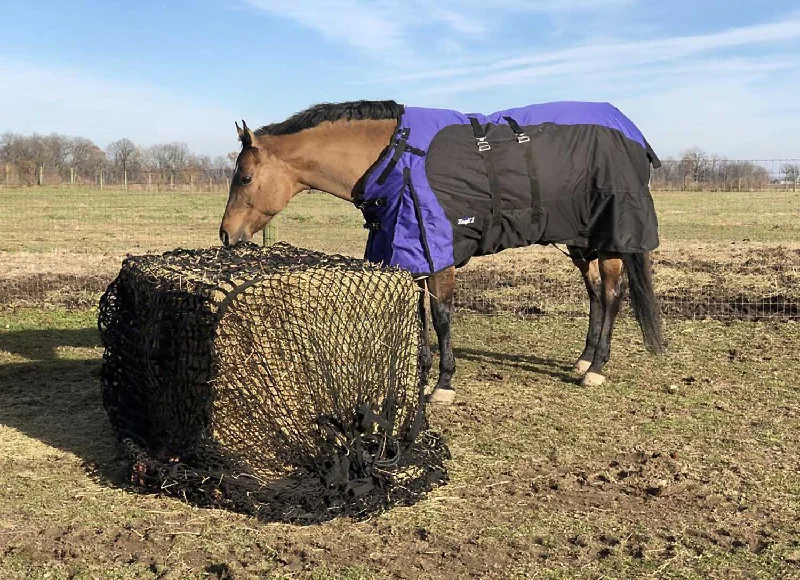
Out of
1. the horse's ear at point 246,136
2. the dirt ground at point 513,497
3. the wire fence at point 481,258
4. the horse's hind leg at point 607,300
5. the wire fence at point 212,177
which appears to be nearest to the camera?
the dirt ground at point 513,497

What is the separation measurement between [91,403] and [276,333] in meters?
2.35

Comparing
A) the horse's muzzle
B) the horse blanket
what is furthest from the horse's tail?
the horse's muzzle

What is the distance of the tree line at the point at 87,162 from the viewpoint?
1226 inches

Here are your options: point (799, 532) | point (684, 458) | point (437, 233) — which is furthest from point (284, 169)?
point (799, 532)

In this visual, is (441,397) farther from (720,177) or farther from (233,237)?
(720,177)

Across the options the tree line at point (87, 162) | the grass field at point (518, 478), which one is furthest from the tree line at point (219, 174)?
the grass field at point (518, 478)

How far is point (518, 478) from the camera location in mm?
3893

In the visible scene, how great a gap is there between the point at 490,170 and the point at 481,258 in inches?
316

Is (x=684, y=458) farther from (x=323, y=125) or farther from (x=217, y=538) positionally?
(x=323, y=125)

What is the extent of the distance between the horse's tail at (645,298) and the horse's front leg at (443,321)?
1.55 meters

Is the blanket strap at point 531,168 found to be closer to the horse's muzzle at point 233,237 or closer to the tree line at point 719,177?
the horse's muzzle at point 233,237

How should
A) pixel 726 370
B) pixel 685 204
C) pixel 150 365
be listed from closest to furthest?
pixel 150 365 → pixel 726 370 → pixel 685 204

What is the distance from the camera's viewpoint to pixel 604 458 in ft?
13.7

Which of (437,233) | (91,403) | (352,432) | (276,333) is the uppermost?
(437,233)
